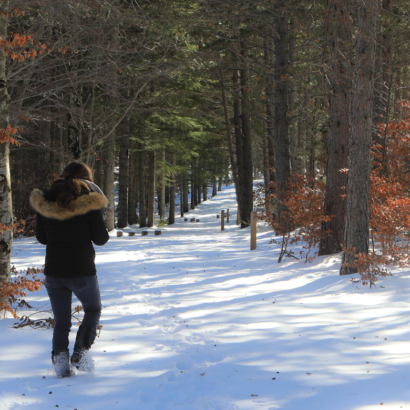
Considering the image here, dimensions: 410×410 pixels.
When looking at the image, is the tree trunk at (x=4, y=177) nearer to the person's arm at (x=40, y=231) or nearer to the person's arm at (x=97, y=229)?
the person's arm at (x=40, y=231)

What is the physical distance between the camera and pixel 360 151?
779 cm

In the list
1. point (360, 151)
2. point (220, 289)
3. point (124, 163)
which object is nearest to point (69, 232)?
point (220, 289)

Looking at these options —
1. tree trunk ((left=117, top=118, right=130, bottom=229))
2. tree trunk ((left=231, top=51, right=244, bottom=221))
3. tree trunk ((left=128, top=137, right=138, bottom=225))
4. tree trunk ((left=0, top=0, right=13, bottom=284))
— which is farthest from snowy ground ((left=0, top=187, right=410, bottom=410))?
tree trunk ((left=128, top=137, right=138, bottom=225))

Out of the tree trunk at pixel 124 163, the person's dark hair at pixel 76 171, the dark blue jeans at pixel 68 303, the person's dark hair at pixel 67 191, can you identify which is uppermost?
the tree trunk at pixel 124 163

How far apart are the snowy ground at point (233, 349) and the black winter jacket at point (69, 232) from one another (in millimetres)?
1026

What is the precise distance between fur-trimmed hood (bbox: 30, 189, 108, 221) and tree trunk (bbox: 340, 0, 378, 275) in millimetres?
5480

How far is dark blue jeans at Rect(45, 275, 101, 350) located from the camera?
12.0 ft

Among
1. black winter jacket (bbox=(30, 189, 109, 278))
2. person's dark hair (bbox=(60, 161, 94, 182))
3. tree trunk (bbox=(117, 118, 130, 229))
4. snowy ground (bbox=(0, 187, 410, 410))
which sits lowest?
snowy ground (bbox=(0, 187, 410, 410))

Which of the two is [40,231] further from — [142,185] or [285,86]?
[142,185]

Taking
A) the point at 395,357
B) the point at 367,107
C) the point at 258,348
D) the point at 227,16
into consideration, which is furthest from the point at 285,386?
the point at 227,16

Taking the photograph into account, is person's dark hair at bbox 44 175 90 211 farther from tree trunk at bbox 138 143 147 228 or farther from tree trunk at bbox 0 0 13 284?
tree trunk at bbox 138 143 147 228

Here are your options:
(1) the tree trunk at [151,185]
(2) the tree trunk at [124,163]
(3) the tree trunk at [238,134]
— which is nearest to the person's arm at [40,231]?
(2) the tree trunk at [124,163]

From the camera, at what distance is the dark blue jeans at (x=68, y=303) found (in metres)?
3.66

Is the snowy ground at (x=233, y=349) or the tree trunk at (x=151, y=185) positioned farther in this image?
the tree trunk at (x=151, y=185)
